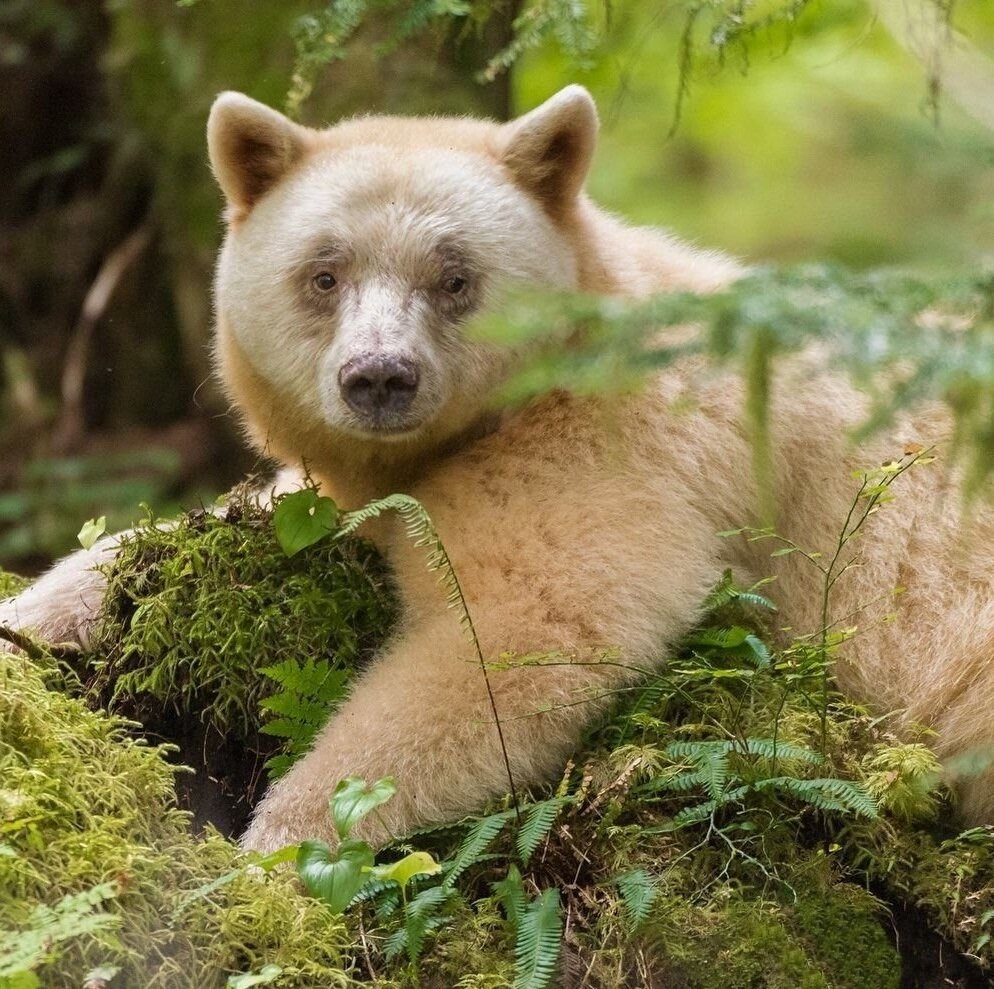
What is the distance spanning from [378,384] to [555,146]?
141cm

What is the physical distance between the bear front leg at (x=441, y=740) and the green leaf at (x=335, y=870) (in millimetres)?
603

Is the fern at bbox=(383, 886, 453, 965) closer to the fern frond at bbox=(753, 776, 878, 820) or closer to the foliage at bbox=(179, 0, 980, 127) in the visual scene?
the fern frond at bbox=(753, 776, 878, 820)

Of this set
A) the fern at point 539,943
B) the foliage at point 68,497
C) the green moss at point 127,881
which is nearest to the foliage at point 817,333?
the fern at point 539,943

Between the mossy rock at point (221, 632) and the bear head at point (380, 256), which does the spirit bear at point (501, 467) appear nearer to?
the bear head at point (380, 256)

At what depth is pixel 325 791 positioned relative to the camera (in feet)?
14.9

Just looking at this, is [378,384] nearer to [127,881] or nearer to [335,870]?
[335,870]

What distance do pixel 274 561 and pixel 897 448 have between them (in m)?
2.55

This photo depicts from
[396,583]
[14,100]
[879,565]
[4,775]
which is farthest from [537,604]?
[14,100]

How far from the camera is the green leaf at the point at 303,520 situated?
505cm

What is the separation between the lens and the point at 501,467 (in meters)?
5.19

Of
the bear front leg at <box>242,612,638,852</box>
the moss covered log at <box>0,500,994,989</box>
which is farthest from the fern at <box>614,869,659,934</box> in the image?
the bear front leg at <box>242,612,638,852</box>

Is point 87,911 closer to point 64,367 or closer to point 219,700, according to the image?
point 219,700

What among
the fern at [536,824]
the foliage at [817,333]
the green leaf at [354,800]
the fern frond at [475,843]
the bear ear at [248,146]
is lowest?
the fern frond at [475,843]

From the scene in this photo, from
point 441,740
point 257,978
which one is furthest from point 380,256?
point 257,978
